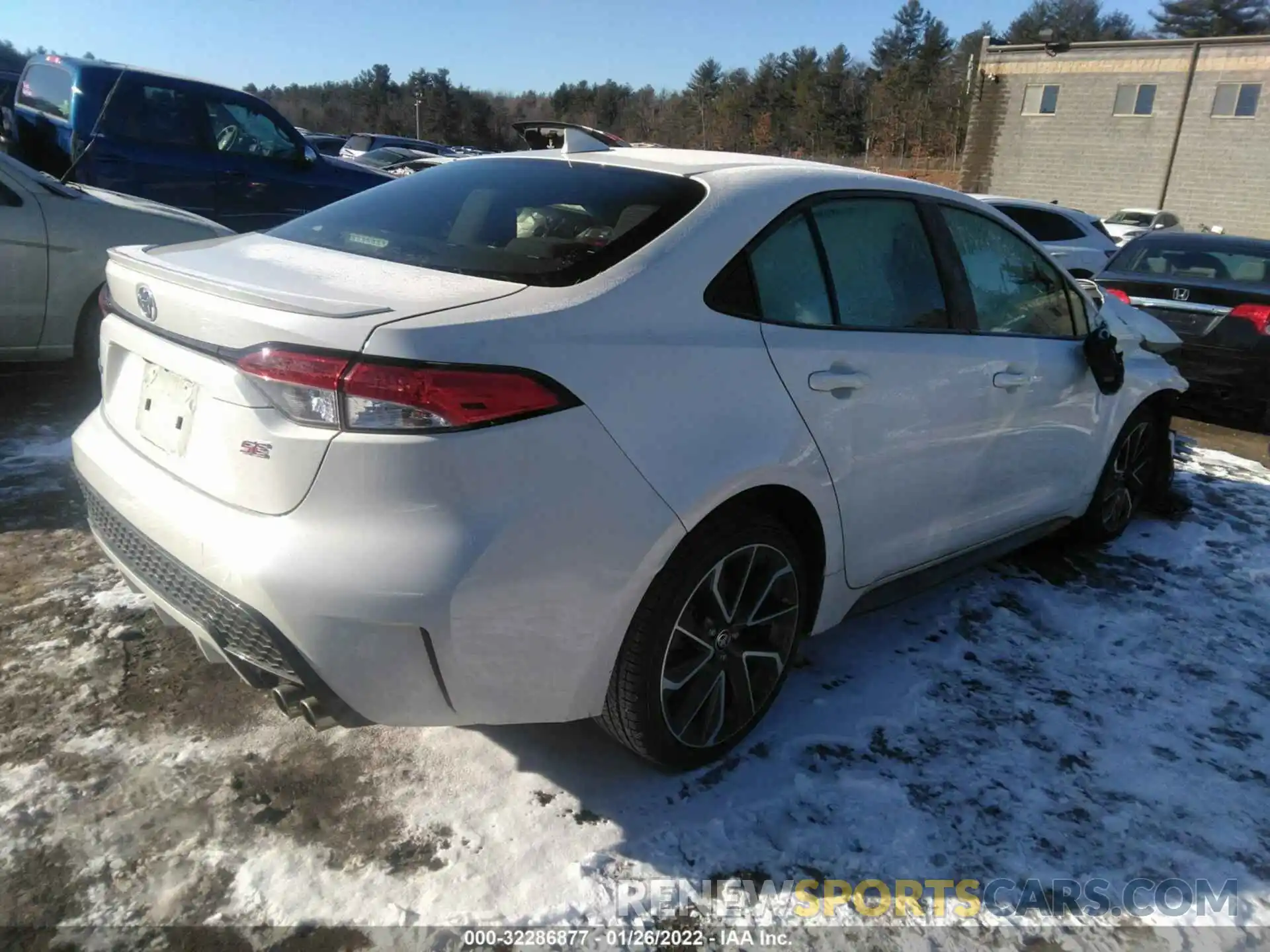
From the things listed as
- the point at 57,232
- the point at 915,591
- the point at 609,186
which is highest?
the point at 609,186

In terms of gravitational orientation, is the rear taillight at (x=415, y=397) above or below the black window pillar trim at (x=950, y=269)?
below

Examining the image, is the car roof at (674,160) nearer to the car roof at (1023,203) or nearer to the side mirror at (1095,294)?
the side mirror at (1095,294)

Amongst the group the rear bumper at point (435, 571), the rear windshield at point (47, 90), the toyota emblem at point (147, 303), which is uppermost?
the rear windshield at point (47, 90)

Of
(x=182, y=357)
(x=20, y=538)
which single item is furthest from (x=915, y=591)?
(x=20, y=538)

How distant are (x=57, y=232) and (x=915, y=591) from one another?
486 cm

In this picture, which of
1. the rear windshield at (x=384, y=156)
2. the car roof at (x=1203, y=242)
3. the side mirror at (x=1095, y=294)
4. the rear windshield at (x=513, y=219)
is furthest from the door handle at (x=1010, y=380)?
the rear windshield at (x=384, y=156)

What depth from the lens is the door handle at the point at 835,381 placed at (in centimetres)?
265

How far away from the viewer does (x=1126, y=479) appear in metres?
4.61

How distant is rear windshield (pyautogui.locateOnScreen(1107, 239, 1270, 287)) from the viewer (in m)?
7.41

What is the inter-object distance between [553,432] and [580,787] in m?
1.08

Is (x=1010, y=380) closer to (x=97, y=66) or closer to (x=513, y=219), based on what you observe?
(x=513, y=219)

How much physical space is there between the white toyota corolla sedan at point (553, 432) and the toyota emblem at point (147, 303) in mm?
11

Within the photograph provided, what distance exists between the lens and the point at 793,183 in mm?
2832

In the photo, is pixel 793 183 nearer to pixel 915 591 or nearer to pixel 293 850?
pixel 915 591
